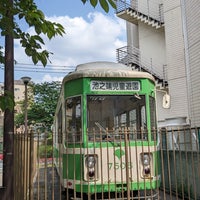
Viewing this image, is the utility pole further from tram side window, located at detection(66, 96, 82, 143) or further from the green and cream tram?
tram side window, located at detection(66, 96, 82, 143)

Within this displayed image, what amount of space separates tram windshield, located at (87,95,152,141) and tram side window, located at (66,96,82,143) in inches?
9.8

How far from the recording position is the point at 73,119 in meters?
7.01

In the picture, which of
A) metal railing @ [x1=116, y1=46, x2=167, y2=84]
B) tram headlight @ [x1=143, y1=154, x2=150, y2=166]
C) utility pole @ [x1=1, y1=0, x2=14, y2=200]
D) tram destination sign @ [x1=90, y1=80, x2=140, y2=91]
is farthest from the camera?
metal railing @ [x1=116, y1=46, x2=167, y2=84]

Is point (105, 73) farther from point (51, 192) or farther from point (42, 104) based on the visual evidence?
point (42, 104)

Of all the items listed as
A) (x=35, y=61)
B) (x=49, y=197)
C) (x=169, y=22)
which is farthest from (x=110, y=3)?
(x=169, y=22)

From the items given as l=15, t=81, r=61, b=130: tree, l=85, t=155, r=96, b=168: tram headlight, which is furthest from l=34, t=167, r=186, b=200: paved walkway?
l=15, t=81, r=61, b=130: tree

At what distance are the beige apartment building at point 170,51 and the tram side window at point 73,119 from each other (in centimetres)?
201

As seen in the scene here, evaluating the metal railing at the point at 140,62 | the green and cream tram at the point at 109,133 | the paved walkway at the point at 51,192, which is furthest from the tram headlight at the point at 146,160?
the metal railing at the point at 140,62

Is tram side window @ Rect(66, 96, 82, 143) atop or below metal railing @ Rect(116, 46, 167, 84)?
below

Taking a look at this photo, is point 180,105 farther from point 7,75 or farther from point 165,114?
point 7,75

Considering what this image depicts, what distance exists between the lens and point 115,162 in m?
6.52

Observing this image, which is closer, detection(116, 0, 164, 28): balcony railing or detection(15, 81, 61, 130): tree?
detection(116, 0, 164, 28): balcony railing

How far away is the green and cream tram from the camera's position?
255 inches

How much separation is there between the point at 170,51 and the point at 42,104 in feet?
58.6
